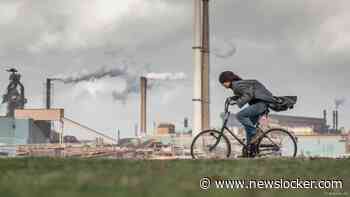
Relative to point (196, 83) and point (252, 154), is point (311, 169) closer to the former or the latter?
point (252, 154)

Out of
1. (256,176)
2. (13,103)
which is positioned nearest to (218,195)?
(256,176)

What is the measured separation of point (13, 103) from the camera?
8031 centimetres

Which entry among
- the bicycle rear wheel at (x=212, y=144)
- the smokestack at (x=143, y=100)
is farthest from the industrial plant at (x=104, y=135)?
the bicycle rear wheel at (x=212, y=144)

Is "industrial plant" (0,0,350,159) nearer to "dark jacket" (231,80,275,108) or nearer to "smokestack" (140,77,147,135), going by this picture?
"smokestack" (140,77,147,135)

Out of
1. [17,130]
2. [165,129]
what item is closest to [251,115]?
[17,130]

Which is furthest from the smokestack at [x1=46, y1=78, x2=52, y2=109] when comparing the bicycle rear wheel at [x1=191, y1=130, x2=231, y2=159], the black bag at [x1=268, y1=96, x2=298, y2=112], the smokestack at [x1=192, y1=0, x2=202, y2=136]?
the black bag at [x1=268, y1=96, x2=298, y2=112]

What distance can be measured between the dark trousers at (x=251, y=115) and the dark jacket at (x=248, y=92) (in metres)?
0.11

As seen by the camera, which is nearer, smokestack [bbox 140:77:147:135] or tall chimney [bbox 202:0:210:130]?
tall chimney [bbox 202:0:210:130]

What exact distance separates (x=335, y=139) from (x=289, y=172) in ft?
262

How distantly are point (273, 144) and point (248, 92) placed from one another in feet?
3.65

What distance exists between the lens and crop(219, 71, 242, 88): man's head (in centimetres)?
1057

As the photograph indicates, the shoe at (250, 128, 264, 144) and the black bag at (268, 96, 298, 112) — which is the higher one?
the black bag at (268, 96, 298, 112)

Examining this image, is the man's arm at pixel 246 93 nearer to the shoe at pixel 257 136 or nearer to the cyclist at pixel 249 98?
the cyclist at pixel 249 98

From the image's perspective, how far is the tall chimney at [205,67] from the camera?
56.4 m
